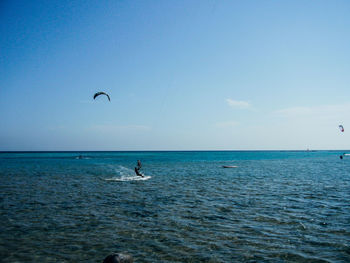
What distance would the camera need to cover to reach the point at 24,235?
1166 centimetres

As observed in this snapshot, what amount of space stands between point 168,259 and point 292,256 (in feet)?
16.5

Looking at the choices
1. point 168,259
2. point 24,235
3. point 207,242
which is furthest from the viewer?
point 24,235

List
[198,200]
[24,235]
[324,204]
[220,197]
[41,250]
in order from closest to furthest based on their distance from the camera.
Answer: [41,250] < [24,235] < [324,204] < [198,200] < [220,197]

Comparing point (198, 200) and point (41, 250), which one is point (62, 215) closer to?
point (41, 250)

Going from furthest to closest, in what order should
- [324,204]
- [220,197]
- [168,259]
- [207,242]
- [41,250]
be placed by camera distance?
[220,197]
[324,204]
[207,242]
[41,250]
[168,259]

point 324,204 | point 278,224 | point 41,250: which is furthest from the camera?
point 324,204

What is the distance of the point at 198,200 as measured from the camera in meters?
20.0

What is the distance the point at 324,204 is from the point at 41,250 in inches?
773

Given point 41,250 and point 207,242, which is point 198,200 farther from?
point 41,250

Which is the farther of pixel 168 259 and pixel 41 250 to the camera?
pixel 41 250

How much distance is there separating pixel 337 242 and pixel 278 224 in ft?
9.85

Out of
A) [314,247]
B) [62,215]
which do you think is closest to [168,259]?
[314,247]

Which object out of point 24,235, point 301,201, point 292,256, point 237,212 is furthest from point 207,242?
point 301,201

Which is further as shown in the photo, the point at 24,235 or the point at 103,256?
the point at 24,235
